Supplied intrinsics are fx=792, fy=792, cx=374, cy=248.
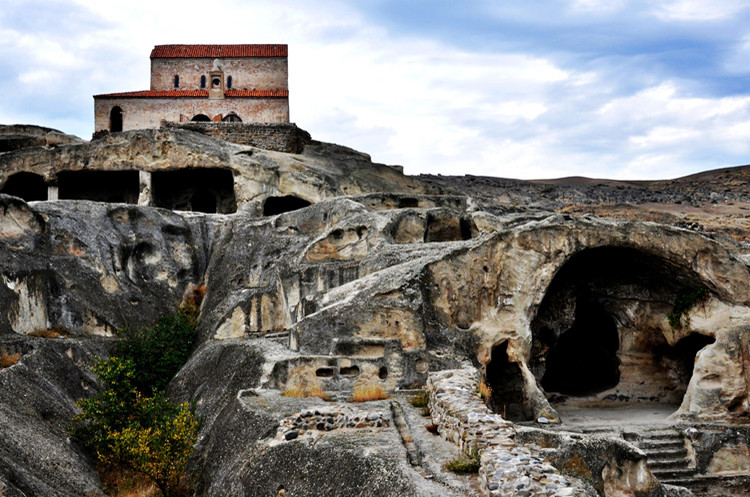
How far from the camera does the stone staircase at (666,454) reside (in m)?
16.0

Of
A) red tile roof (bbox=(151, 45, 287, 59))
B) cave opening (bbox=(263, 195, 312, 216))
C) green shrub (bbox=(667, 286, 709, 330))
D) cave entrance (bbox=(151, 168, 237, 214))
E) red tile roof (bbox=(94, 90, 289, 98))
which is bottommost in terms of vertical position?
green shrub (bbox=(667, 286, 709, 330))

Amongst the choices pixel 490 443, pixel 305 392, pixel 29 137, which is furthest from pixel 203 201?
pixel 490 443

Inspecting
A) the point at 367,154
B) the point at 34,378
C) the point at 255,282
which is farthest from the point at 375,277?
the point at 367,154

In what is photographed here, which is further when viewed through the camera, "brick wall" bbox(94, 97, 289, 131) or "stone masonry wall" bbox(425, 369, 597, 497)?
"brick wall" bbox(94, 97, 289, 131)

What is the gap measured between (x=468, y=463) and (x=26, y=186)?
2766cm

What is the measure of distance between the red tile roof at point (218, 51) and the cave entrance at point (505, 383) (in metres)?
25.2

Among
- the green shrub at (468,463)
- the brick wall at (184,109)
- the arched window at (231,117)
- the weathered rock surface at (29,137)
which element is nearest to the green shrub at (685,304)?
the green shrub at (468,463)

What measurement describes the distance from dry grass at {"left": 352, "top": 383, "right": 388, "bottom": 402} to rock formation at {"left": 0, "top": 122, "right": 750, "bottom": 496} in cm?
28

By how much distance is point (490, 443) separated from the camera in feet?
32.3

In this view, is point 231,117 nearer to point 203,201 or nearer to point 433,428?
point 203,201

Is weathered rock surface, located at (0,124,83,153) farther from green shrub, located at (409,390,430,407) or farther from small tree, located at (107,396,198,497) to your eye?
green shrub, located at (409,390,430,407)

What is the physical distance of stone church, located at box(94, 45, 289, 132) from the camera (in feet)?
122

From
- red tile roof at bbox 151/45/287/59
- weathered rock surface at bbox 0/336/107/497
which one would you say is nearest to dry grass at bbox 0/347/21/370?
weathered rock surface at bbox 0/336/107/497

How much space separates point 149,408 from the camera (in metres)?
17.0
